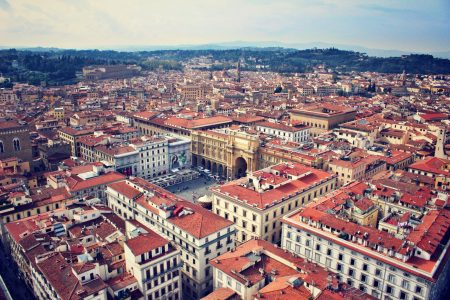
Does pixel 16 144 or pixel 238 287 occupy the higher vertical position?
pixel 16 144

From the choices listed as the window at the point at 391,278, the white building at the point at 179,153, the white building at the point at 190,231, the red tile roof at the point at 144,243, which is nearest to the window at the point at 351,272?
the window at the point at 391,278

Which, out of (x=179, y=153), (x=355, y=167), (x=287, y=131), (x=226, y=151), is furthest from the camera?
(x=287, y=131)

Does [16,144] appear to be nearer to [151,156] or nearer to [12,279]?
[151,156]

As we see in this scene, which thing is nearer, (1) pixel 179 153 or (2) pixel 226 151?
(2) pixel 226 151

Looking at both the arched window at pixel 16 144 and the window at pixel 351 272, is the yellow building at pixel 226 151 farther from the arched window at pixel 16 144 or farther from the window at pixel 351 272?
the window at pixel 351 272

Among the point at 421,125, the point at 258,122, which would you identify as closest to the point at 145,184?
the point at 258,122

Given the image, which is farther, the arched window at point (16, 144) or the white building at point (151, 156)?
the white building at point (151, 156)

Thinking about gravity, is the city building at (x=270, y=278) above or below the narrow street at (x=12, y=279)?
above

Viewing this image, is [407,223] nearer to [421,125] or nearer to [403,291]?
[403,291]

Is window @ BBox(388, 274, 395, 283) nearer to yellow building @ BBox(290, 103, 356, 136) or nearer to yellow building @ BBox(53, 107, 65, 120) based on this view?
yellow building @ BBox(290, 103, 356, 136)

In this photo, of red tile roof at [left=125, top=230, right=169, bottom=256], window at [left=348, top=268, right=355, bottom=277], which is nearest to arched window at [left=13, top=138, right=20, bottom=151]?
red tile roof at [left=125, top=230, right=169, bottom=256]

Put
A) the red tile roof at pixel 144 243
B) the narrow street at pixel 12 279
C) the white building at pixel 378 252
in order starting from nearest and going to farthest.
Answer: the white building at pixel 378 252 < the red tile roof at pixel 144 243 < the narrow street at pixel 12 279

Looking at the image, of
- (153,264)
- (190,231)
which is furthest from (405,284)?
(153,264)
